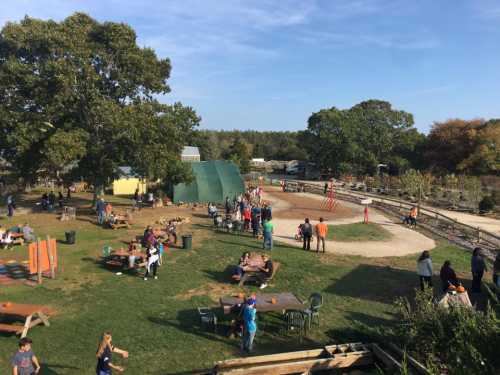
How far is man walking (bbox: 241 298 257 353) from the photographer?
954 centimetres

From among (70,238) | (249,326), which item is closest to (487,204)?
(70,238)

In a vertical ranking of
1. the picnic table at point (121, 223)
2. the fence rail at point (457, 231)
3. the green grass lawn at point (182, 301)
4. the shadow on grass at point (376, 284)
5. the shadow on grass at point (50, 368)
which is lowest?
the shadow on grass at point (50, 368)

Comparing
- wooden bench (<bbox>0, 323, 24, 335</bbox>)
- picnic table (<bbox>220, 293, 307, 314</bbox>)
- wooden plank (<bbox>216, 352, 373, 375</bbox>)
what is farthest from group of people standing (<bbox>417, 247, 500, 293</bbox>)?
wooden bench (<bbox>0, 323, 24, 335</bbox>)

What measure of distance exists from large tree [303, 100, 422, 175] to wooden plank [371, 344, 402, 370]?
5134 centimetres

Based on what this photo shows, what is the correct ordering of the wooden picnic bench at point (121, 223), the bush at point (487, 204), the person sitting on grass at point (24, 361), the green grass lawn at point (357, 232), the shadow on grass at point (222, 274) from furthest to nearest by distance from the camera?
the bush at point (487, 204)
the wooden picnic bench at point (121, 223)
the green grass lawn at point (357, 232)
the shadow on grass at point (222, 274)
the person sitting on grass at point (24, 361)

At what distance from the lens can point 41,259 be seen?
14.1 metres

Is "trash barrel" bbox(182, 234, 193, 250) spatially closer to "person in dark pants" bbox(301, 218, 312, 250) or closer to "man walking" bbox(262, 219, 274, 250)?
"man walking" bbox(262, 219, 274, 250)

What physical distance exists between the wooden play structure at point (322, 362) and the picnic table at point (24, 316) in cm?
486

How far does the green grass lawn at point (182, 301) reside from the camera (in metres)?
9.53

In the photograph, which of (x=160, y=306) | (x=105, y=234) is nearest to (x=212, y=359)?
(x=160, y=306)

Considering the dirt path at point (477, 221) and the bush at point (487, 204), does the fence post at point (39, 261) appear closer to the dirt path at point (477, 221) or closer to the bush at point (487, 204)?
the dirt path at point (477, 221)

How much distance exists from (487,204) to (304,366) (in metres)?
31.9

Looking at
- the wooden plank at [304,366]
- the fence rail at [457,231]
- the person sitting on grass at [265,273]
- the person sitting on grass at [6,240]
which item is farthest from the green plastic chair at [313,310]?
the person sitting on grass at [6,240]

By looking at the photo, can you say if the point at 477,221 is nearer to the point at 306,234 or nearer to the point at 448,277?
the point at 306,234
